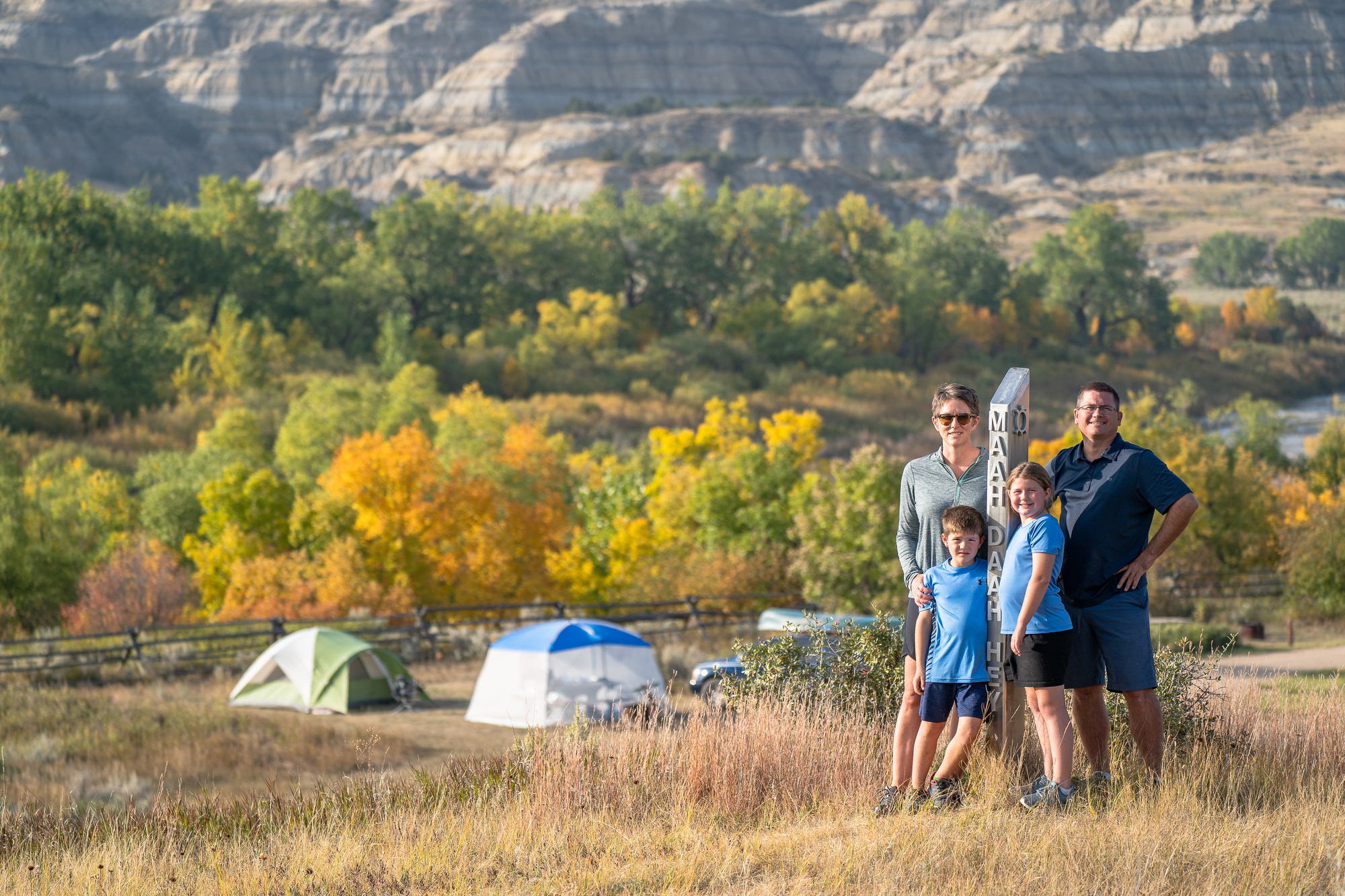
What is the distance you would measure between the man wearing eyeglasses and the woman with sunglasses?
1.75 ft

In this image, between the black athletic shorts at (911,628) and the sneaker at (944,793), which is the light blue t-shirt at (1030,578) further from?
the sneaker at (944,793)

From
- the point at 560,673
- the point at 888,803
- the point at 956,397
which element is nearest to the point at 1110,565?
the point at 956,397

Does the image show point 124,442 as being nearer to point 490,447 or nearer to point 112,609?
point 490,447

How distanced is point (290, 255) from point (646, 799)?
84.4 meters

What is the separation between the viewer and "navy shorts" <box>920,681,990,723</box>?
654 centimetres

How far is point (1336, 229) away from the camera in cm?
14112

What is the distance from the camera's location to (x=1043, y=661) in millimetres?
6465

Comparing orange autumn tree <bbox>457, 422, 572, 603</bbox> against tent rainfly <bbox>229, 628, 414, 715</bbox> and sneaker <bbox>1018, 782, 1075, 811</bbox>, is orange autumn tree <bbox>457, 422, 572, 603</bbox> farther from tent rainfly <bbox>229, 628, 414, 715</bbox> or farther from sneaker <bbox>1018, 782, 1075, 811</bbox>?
sneaker <bbox>1018, 782, 1075, 811</bbox>

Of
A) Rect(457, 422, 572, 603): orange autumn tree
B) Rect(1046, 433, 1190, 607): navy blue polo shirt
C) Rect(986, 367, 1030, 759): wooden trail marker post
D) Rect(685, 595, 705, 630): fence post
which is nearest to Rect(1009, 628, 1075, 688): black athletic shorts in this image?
Rect(986, 367, 1030, 759): wooden trail marker post

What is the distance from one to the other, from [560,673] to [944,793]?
13602 mm

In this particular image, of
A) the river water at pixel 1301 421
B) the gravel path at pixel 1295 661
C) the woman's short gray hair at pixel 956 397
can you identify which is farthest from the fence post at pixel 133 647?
the river water at pixel 1301 421

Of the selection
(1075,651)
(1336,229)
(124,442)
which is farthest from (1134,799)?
(1336,229)

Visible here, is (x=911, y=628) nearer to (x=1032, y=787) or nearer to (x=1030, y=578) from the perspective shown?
(x=1030, y=578)

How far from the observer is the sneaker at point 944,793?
6.57 metres
